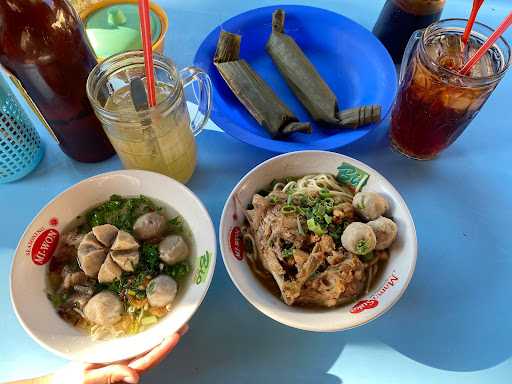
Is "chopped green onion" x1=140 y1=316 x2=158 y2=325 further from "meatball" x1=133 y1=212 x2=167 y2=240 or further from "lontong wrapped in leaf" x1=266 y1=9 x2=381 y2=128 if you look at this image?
"lontong wrapped in leaf" x1=266 y1=9 x2=381 y2=128

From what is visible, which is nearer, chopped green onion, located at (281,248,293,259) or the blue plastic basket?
chopped green onion, located at (281,248,293,259)

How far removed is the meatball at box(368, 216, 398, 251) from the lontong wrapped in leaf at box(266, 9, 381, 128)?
387 mm

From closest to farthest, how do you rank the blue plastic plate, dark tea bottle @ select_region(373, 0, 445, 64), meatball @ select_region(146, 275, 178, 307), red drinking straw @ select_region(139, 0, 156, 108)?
red drinking straw @ select_region(139, 0, 156, 108) → meatball @ select_region(146, 275, 178, 307) → the blue plastic plate → dark tea bottle @ select_region(373, 0, 445, 64)

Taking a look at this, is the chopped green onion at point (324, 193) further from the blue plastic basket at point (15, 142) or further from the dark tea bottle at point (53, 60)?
the blue plastic basket at point (15, 142)

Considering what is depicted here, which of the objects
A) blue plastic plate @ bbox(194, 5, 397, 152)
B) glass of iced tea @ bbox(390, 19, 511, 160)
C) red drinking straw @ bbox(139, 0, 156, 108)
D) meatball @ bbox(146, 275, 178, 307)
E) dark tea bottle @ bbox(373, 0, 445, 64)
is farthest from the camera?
dark tea bottle @ bbox(373, 0, 445, 64)

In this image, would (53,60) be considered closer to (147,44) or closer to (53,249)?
(147,44)

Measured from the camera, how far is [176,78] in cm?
101

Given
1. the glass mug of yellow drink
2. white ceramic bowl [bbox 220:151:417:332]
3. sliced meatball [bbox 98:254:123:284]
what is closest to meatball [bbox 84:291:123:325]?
sliced meatball [bbox 98:254:123:284]

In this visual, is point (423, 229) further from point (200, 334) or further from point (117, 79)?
point (117, 79)

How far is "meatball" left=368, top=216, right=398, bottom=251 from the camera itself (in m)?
0.97

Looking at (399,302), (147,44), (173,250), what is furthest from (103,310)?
(399,302)

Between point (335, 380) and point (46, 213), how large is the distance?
2.67 ft

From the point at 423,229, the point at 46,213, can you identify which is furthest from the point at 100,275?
the point at 423,229

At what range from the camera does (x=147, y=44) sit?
88 cm
